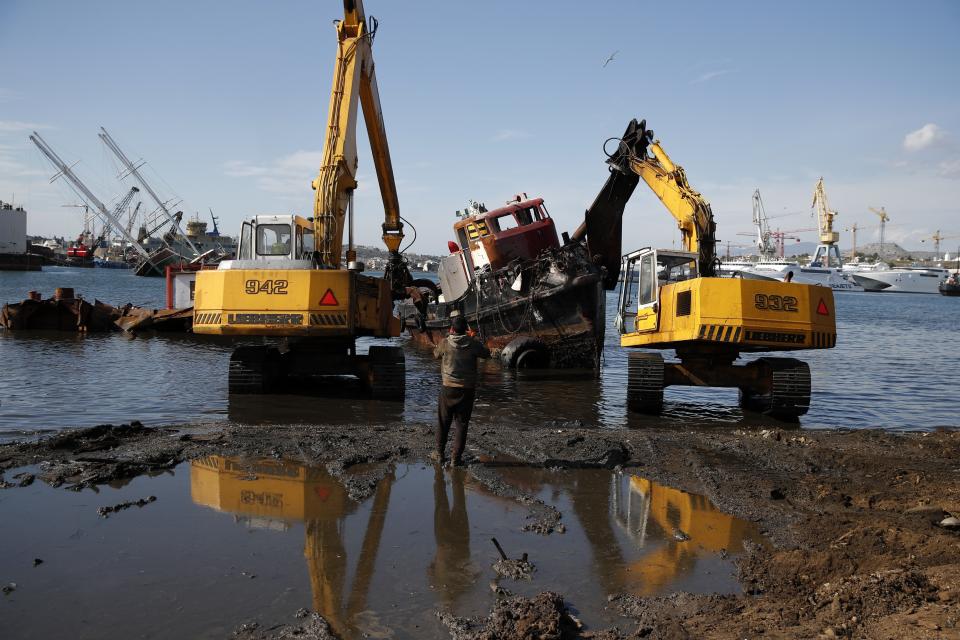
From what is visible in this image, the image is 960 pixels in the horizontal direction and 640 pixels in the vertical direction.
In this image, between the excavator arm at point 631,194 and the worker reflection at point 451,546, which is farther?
the excavator arm at point 631,194

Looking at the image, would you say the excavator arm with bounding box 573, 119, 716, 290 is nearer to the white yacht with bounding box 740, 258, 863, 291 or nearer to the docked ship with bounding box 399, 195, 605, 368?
the docked ship with bounding box 399, 195, 605, 368

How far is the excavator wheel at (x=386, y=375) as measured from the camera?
11766 millimetres

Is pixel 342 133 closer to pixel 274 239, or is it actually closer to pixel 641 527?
pixel 274 239

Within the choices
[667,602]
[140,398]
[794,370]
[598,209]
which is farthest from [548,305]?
[667,602]

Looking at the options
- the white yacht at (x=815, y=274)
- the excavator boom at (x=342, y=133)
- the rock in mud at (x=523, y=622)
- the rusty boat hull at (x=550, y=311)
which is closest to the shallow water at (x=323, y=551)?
the rock in mud at (x=523, y=622)

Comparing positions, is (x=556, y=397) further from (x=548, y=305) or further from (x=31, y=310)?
(x=31, y=310)

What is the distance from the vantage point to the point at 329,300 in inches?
423

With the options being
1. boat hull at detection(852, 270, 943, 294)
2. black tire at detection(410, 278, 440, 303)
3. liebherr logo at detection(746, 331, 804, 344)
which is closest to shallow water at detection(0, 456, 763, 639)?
liebherr logo at detection(746, 331, 804, 344)

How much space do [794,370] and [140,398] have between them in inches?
386

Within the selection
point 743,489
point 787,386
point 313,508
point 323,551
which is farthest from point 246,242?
point 743,489

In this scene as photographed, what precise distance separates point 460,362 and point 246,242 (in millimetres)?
7098

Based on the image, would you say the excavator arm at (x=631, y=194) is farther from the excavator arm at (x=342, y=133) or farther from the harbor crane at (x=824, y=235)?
the harbor crane at (x=824, y=235)

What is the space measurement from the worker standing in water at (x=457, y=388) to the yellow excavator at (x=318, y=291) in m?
A: 3.77

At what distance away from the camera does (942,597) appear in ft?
12.5
